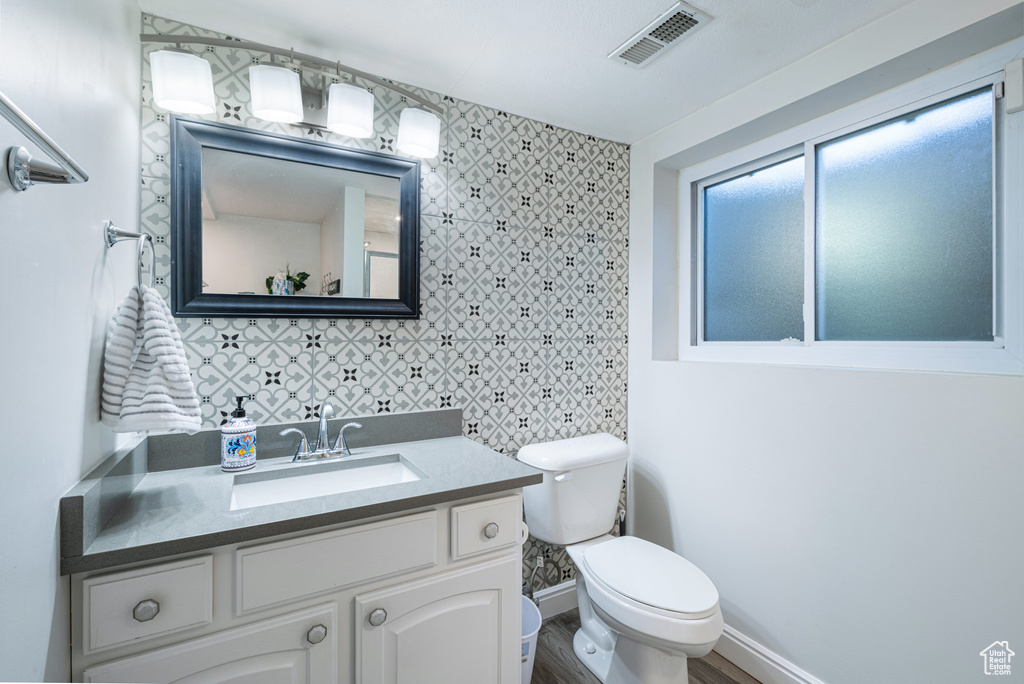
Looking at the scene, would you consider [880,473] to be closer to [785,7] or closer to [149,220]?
[785,7]

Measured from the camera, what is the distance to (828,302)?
5.32 ft

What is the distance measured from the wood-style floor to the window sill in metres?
1.12

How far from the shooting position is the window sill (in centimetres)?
123

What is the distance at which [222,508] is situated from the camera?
3.34ft

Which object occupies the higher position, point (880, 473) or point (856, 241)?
point (856, 241)

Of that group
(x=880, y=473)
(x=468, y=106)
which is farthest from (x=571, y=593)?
(x=468, y=106)

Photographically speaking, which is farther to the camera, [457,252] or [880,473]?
[457,252]

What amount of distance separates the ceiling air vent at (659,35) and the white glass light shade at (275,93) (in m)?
0.98

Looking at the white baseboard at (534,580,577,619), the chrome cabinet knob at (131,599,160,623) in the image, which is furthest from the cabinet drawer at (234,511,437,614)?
the white baseboard at (534,580,577,619)

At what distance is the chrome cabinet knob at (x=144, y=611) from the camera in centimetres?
84

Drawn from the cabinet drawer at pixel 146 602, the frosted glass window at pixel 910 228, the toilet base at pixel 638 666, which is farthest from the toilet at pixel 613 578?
the cabinet drawer at pixel 146 602

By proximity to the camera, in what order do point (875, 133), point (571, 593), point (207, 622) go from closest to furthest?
point (207, 622), point (875, 133), point (571, 593)

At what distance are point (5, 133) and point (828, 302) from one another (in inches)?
79.0

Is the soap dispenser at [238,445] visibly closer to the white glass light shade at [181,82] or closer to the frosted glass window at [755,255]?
the white glass light shade at [181,82]
